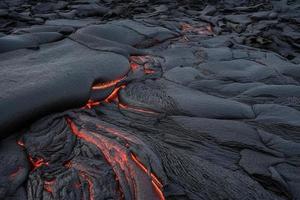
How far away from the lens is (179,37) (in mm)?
3668

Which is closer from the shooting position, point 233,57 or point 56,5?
point 233,57

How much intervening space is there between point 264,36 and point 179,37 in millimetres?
1045

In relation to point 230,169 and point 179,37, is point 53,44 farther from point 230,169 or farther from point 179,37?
point 230,169

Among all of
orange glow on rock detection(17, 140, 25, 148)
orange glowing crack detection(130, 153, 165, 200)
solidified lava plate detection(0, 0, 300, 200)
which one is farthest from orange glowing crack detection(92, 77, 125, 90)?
orange glowing crack detection(130, 153, 165, 200)

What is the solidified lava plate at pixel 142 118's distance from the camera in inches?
54.2

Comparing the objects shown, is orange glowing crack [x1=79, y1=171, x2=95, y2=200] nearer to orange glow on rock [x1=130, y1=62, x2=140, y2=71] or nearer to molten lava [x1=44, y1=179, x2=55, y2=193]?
molten lava [x1=44, y1=179, x2=55, y2=193]

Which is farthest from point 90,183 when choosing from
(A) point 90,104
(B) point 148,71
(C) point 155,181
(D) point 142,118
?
(B) point 148,71

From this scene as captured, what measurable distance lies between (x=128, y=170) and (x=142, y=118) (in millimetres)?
531

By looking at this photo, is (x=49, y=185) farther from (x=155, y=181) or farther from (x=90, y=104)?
(x=90, y=104)

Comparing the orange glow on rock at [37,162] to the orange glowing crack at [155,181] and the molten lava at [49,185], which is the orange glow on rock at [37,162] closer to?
the molten lava at [49,185]

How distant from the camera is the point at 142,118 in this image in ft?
6.23

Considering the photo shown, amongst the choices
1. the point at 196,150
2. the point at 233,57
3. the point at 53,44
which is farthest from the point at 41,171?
the point at 233,57

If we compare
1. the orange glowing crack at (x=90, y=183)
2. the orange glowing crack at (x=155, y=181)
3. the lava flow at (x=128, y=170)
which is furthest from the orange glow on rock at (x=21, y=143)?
the orange glowing crack at (x=155, y=181)

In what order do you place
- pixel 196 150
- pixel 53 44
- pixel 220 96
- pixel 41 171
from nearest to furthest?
pixel 41 171
pixel 196 150
pixel 220 96
pixel 53 44
